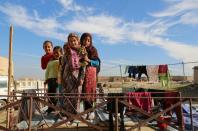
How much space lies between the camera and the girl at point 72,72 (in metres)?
7.54

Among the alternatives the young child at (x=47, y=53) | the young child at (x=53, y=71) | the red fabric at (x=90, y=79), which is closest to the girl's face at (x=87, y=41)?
the red fabric at (x=90, y=79)

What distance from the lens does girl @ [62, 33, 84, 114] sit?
754cm

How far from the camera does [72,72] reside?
7.63 m

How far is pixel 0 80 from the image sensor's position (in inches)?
859

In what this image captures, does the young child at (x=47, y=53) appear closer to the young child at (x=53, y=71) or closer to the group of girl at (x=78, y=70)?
the young child at (x=53, y=71)

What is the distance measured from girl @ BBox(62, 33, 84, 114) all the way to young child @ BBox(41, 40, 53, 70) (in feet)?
3.41

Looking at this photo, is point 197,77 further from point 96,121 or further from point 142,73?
point 96,121

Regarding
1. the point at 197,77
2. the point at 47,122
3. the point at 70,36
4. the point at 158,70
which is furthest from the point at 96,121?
the point at 197,77

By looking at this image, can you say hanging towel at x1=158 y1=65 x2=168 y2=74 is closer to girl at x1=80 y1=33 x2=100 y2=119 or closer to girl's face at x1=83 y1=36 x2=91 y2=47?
girl at x1=80 y1=33 x2=100 y2=119

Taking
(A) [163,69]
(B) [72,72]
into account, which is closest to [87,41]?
(B) [72,72]

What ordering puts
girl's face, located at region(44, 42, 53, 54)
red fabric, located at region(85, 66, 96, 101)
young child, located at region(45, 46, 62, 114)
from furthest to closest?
1. girl's face, located at region(44, 42, 53, 54)
2. young child, located at region(45, 46, 62, 114)
3. red fabric, located at region(85, 66, 96, 101)

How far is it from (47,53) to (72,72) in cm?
140

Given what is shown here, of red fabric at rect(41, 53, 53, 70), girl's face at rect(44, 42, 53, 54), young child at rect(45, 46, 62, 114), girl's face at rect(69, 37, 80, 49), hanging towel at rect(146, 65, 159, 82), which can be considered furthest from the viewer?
hanging towel at rect(146, 65, 159, 82)

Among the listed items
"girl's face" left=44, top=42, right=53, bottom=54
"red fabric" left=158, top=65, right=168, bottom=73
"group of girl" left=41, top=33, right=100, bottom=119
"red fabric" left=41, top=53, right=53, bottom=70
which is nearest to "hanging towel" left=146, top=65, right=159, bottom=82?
"red fabric" left=158, top=65, right=168, bottom=73
